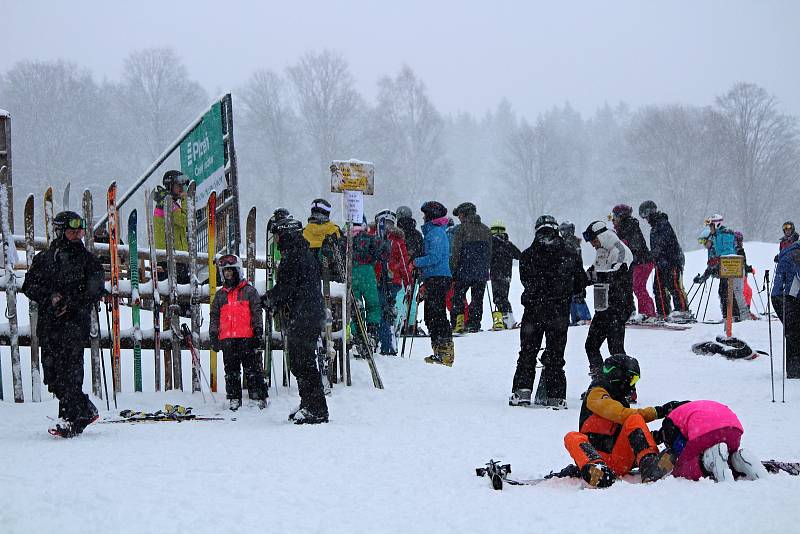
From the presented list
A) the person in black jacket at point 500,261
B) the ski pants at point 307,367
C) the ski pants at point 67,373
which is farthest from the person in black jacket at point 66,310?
the person in black jacket at point 500,261

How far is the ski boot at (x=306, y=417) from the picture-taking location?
6.93 meters

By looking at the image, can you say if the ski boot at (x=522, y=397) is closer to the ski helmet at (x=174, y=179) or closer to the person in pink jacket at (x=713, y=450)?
the person in pink jacket at (x=713, y=450)

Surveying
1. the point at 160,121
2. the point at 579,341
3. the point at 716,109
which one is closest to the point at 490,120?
the point at 716,109

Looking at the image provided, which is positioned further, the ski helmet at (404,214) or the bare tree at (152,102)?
the bare tree at (152,102)

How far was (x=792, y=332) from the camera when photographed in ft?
29.6

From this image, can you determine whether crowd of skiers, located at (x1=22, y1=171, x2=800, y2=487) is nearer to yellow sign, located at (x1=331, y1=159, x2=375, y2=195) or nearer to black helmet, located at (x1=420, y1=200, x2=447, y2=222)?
black helmet, located at (x1=420, y1=200, x2=447, y2=222)

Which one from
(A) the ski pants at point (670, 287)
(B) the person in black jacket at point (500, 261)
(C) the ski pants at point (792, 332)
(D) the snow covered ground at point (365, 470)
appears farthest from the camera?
(B) the person in black jacket at point (500, 261)

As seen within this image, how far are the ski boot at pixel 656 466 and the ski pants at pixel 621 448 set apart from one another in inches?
3.1

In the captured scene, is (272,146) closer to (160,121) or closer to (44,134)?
(160,121)

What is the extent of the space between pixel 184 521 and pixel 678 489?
260 cm

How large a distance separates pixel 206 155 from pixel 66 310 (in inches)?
145

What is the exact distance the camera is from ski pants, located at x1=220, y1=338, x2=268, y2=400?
24.9 feet

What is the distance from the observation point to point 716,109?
49688 mm

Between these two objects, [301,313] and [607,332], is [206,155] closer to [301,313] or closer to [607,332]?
[301,313]
